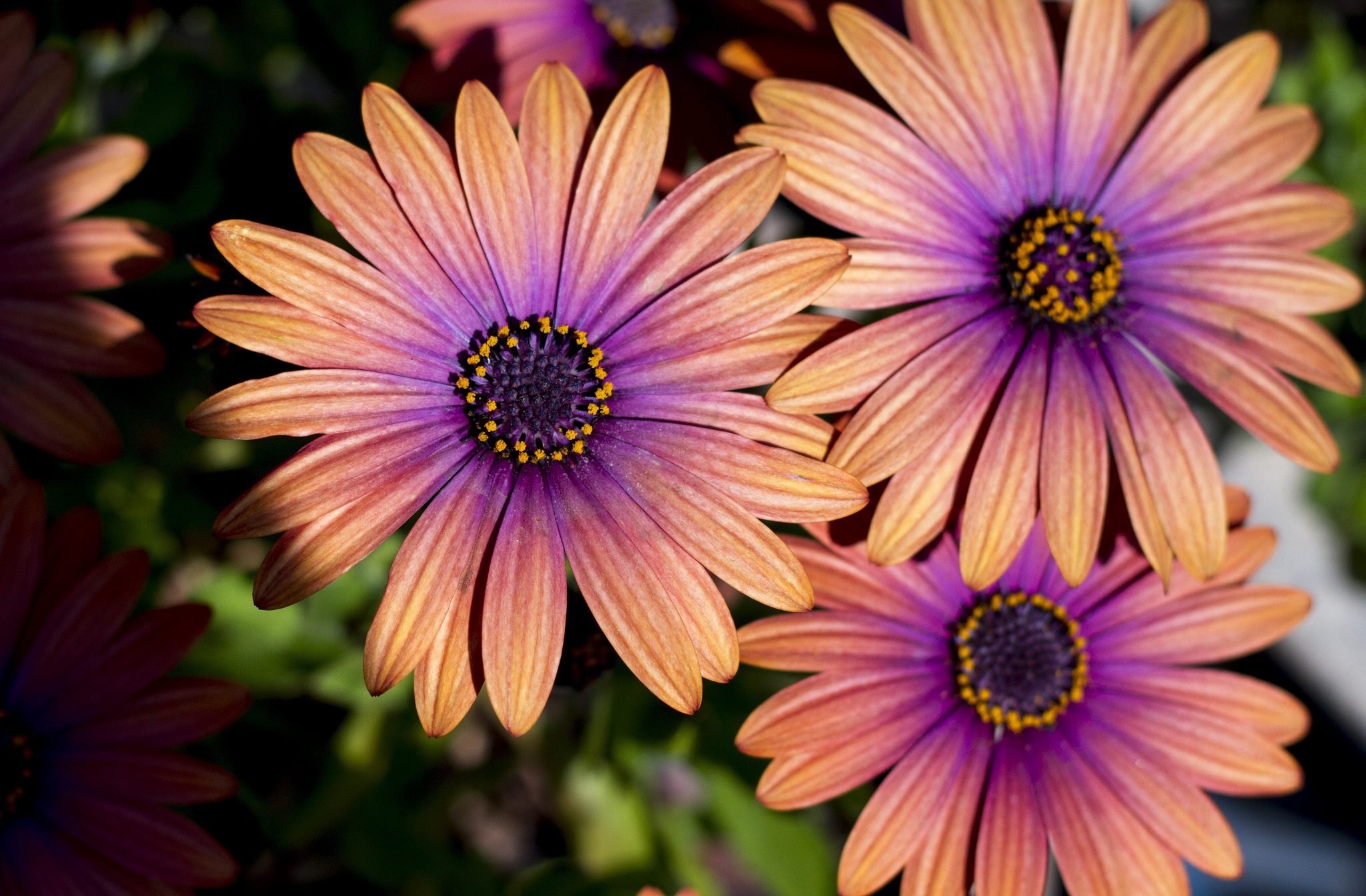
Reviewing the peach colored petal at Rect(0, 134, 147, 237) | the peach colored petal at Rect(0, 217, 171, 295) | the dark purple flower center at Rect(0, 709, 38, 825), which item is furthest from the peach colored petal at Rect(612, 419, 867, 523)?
the dark purple flower center at Rect(0, 709, 38, 825)

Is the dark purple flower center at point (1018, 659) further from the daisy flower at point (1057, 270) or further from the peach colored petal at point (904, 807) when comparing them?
the daisy flower at point (1057, 270)

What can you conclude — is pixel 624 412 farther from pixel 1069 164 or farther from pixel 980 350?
pixel 1069 164

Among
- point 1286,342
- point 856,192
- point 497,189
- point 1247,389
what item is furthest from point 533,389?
point 1286,342

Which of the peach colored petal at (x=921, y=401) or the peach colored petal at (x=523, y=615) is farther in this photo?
the peach colored petal at (x=921, y=401)

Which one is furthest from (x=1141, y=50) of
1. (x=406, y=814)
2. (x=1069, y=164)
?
(x=406, y=814)

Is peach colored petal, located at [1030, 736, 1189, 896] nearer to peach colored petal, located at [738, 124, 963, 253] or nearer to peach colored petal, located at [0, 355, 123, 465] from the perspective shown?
peach colored petal, located at [738, 124, 963, 253]

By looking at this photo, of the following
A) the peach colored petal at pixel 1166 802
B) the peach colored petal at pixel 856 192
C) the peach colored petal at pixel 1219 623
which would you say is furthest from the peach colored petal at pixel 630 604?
the peach colored petal at pixel 1219 623
